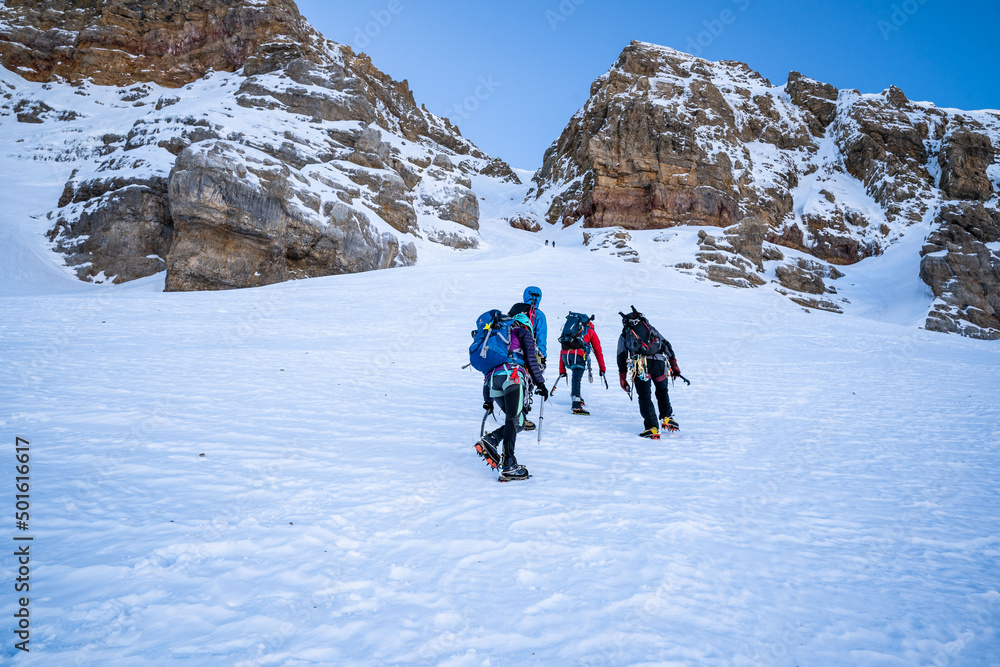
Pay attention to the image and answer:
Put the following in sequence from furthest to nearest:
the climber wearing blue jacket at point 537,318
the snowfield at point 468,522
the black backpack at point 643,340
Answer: the black backpack at point 643,340 → the climber wearing blue jacket at point 537,318 → the snowfield at point 468,522

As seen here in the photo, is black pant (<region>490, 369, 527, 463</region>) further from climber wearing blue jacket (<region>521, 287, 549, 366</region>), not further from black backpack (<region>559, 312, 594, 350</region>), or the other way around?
black backpack (<region>559, 312, 594, 350</region>)

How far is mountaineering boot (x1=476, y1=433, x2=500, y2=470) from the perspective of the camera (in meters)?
5.29

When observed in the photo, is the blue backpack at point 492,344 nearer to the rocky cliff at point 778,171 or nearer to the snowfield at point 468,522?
the snowfield at point 468,522

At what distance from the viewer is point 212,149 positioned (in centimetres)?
2881

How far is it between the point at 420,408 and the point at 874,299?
57.0m

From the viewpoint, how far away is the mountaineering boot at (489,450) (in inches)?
208

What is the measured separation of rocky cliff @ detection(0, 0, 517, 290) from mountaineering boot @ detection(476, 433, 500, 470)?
28818 mm

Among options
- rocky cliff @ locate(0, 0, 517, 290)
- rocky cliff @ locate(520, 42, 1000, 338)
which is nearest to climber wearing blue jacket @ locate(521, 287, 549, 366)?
rocky cliff @ locate(0, 0, 517, 290)

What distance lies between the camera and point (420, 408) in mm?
8281

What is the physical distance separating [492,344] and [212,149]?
31.6m

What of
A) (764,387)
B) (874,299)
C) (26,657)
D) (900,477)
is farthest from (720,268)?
(26,657)

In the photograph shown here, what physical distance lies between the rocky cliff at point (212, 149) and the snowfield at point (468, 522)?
815 inches

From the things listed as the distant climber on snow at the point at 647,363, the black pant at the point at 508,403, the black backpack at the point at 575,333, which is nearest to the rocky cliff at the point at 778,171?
the black backpack at the point at 575,333

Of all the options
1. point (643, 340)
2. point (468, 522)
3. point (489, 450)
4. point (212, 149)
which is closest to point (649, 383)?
point (643, 340)
